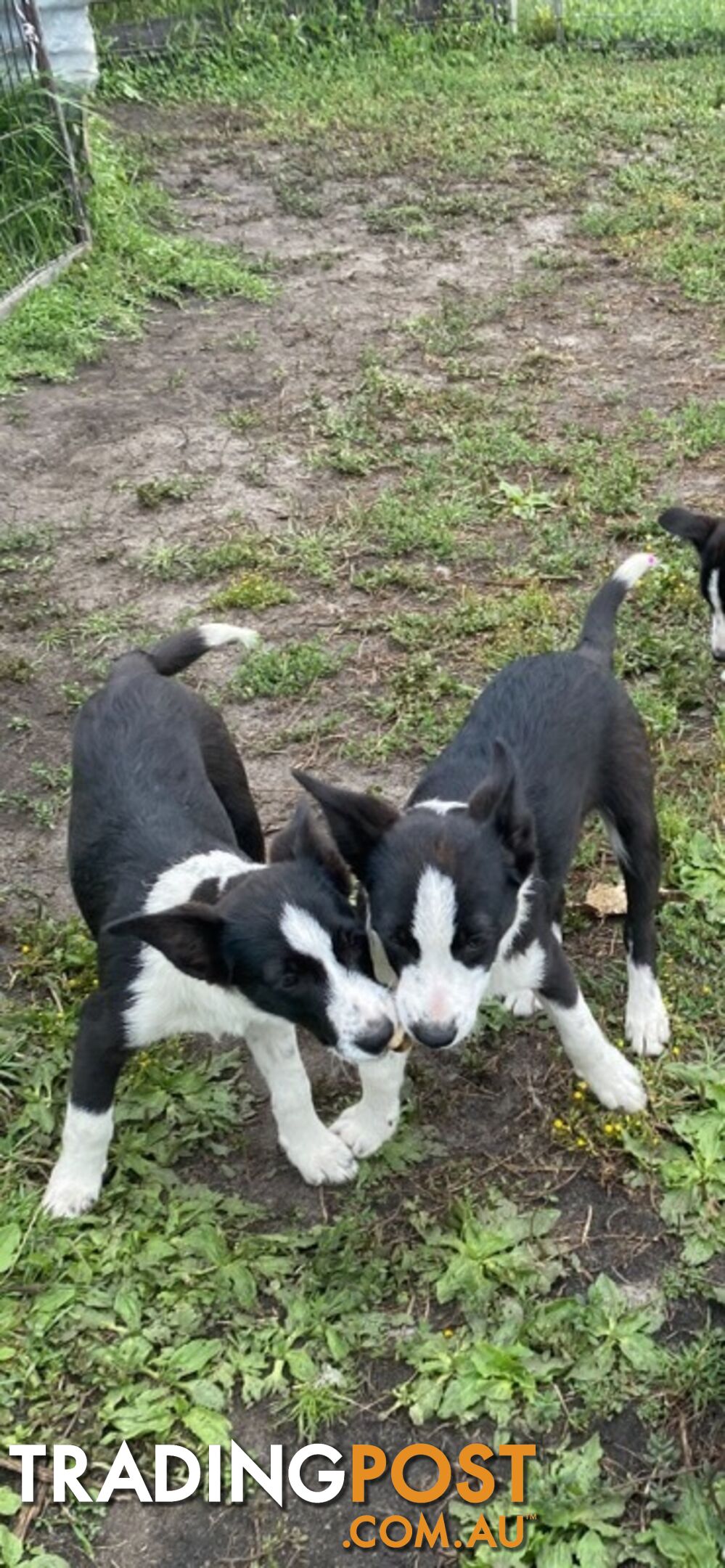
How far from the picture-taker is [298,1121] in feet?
10.8

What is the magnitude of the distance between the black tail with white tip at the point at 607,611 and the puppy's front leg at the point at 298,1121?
1.27m

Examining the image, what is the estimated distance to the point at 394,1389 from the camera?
288 cm

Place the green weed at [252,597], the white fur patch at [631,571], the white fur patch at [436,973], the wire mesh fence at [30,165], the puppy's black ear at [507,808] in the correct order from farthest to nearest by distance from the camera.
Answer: the wire mesh fence at [30,165]
the green weed at [252,597]
the white fur patch at [631,571]
the puppy's black ear at [507,808]
the white fur patch at [436,973]

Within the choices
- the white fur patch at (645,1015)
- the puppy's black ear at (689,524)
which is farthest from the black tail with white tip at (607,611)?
the puppy's black ear at (689,524)

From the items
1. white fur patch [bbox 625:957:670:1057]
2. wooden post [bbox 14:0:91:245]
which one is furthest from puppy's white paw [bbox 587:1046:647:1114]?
wooden post [bbox 14:0:91:245]

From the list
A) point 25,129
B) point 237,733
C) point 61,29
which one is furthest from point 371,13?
point 237,733

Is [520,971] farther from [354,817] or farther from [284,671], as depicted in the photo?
[284,671]

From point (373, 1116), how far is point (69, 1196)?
70cm

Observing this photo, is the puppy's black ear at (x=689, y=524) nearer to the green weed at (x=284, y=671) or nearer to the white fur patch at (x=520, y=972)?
the green weed at (x=284, y=671)

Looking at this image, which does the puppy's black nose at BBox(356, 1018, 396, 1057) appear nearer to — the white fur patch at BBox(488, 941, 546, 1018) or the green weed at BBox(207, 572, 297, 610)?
the white fur patch at BBox(488, 941, 546, 1018)

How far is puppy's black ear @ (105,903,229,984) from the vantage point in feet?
9.23

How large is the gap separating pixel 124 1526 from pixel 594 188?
342 inches

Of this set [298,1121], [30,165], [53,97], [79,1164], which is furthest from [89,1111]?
[53,97]

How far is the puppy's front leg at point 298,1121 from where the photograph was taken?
10.7ft
